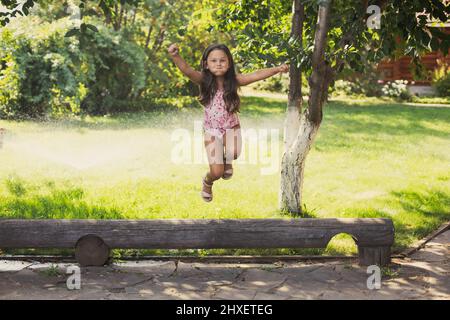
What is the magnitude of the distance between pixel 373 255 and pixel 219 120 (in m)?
2.44

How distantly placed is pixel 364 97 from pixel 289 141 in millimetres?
14379

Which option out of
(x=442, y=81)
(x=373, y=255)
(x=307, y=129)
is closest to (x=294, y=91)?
(x=307, y=129)

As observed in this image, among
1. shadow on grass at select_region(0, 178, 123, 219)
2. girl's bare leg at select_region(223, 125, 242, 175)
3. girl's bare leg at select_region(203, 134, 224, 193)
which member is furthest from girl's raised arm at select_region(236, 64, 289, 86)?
shadow on grass at select_region(0, 178, 123, 219)

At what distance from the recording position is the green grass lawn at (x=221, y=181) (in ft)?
27.1

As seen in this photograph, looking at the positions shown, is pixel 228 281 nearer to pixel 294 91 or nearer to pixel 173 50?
pixel 173 50

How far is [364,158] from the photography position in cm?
1177

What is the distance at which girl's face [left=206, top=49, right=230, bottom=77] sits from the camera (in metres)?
4.95

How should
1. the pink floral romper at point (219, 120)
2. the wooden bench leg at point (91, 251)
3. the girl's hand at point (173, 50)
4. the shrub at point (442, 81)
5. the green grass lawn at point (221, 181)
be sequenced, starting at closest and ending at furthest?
the girl's hand at point (173, 50)
the pink floral romper at point (219, 120)
the wooden bench leg at point (91, 251)
the green grass lawn at point (221, 181)
the shrub at point (442, 81)

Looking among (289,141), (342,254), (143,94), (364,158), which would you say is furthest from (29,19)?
(342,254)

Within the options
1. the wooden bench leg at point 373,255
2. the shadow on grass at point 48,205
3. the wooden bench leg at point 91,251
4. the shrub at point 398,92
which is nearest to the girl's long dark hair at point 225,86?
the wooden bench leg at point 91,251

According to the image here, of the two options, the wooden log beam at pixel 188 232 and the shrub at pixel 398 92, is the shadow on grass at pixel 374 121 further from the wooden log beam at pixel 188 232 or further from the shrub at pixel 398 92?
the wooden log beam at pixel 188 232

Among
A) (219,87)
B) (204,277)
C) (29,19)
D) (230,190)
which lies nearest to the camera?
(219,87)

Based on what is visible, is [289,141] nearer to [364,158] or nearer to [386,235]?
[386,235]

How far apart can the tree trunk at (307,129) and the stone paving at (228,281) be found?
135 cm
